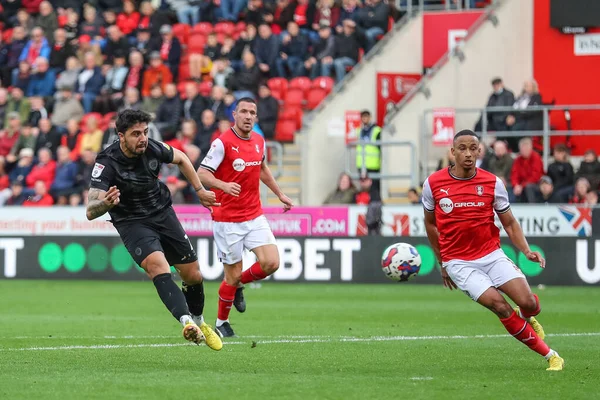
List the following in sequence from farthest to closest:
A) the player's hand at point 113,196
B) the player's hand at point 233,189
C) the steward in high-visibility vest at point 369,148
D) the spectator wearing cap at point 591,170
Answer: the steward in high-visibility vest at point 369,148
the spectator wearing cap at point 591,170
the player's hand at point 233,189
the player's hand at point 113,196

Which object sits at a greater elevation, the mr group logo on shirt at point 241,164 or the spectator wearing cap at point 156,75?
the spectator wearing cap at point 156,75

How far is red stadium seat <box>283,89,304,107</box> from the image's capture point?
29234 mm

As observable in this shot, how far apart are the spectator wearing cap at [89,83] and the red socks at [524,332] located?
71.5 feet

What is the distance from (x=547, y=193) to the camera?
78.6 feet

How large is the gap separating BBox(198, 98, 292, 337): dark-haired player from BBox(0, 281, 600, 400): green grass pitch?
2.00 feet

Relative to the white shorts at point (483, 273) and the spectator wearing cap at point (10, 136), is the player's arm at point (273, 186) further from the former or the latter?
the spectator wearing cap at point (10, 136)

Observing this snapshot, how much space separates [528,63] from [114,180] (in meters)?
19.3

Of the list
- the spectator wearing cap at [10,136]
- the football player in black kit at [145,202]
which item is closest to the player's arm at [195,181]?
the football player in black kit at [145,202]

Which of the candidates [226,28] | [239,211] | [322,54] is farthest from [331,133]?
[239,211]

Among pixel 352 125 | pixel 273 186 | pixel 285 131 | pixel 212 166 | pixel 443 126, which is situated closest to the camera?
pixel 212 166

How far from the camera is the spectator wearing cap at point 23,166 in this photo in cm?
2926

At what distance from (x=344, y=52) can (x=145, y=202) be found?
18.4 meters

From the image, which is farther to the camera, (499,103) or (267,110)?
(267,110)

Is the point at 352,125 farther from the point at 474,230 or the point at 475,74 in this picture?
the point at 474,230
